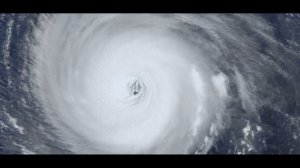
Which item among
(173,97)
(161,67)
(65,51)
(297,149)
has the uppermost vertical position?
(65,51)

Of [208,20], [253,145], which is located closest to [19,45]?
[208,20]

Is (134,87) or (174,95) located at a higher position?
(134,87)

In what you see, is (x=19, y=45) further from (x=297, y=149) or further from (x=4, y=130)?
(x=297, y=149)

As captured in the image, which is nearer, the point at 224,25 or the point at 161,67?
the point at 224,25

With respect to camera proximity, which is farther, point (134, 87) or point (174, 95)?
point (134, 87)

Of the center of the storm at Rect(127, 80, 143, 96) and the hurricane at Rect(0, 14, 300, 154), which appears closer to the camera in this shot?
the hurricane at Rect(0, 14, 300, 154)

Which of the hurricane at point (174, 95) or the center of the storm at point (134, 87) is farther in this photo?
the center of the storm at point (134, 87)
